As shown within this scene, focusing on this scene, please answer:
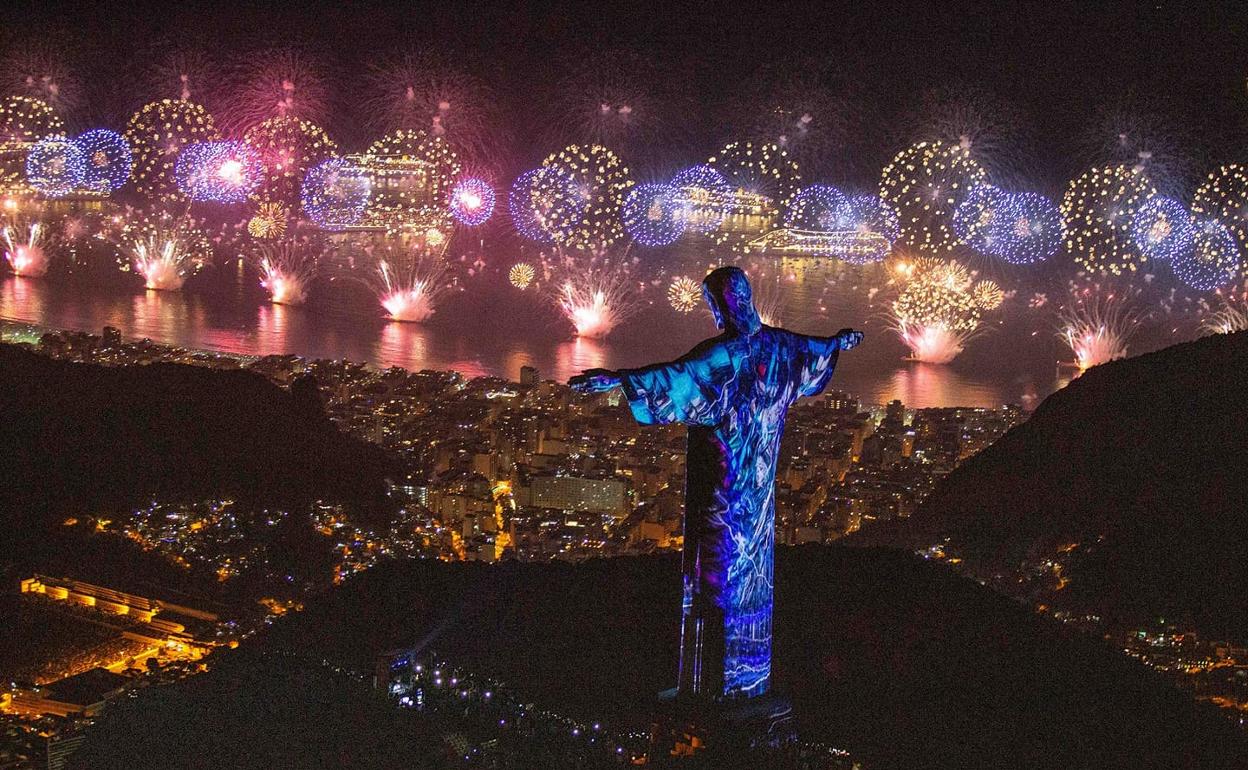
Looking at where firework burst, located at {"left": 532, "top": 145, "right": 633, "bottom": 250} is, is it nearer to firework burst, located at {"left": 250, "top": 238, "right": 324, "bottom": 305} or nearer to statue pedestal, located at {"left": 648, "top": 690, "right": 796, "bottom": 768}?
firework burst, located at {"left": 250, "top": 238, "right": 324, "bottom": 305}

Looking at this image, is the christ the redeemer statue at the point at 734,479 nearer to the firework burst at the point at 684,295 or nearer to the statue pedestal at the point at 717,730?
the statue pedestal at the point at 717,730

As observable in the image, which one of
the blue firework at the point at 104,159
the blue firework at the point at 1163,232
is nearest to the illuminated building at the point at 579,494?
the blue firework at the point at 1163,232

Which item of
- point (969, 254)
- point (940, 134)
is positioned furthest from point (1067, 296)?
point (940, 134)

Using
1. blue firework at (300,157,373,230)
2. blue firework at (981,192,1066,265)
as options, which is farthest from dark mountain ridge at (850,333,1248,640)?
blue firework at (300,157,373,230)

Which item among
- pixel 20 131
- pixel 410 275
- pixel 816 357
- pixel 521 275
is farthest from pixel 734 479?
pixel 20 131

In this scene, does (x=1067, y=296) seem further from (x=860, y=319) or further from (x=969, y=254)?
(x=860, y=319)

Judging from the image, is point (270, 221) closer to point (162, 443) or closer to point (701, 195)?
point (701, 195)
